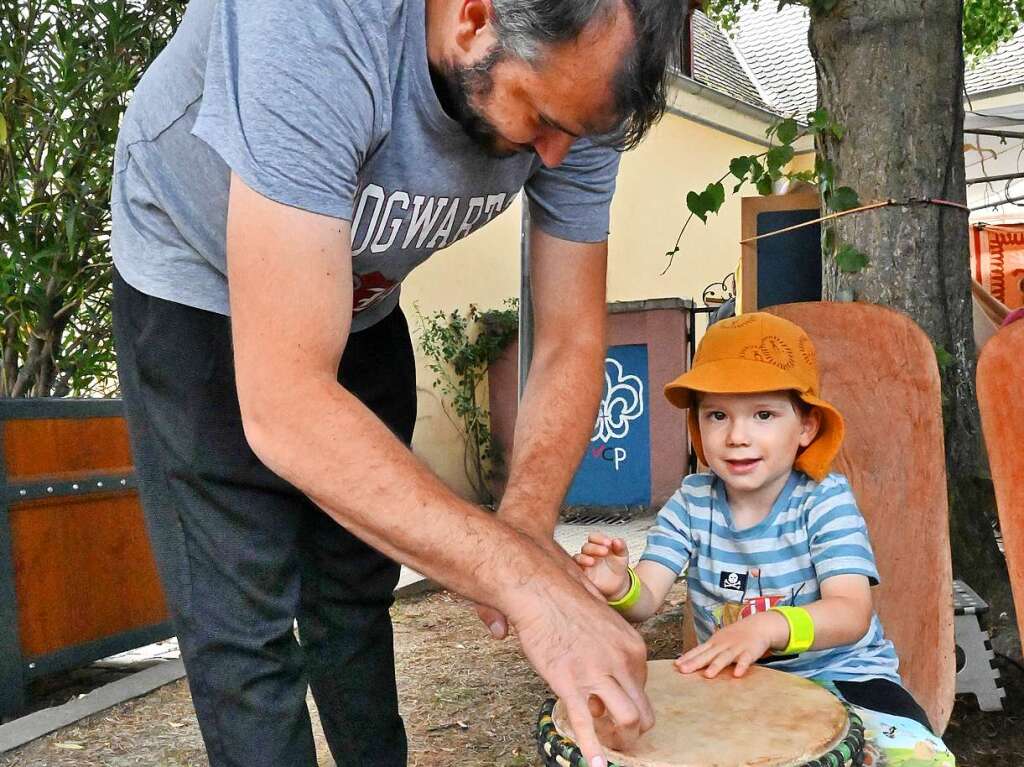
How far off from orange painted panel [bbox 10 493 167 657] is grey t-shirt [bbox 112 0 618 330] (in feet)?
6.00

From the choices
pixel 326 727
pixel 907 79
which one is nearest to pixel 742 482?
pixel 326 727

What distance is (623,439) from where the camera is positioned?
8156 mm

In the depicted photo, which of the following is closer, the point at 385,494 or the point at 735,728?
the point at 385,494

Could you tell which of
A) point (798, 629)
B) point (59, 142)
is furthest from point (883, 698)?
point (59, 142)

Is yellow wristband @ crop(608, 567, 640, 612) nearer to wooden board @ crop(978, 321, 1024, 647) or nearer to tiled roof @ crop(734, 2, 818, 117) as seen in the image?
wooden board @ crop(978, 321, 1024, 647)

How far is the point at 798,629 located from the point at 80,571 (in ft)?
8.25

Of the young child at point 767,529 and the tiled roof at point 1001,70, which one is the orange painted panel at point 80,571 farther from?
the tiled roof at point 1001,70

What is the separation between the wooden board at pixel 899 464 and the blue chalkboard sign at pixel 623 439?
228 inches

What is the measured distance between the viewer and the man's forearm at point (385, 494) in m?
1.15

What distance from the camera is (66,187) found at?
331 cm

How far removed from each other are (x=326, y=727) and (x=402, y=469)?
3.35 ft

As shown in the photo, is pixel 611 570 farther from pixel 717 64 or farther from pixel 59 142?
pixel 717 64

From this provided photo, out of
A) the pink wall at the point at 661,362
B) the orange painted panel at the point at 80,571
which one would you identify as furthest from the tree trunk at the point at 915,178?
the pink wall at the point at 661,362

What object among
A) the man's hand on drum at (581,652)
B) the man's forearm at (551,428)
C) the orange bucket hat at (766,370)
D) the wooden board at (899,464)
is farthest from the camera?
the wooden board at (899,464)
